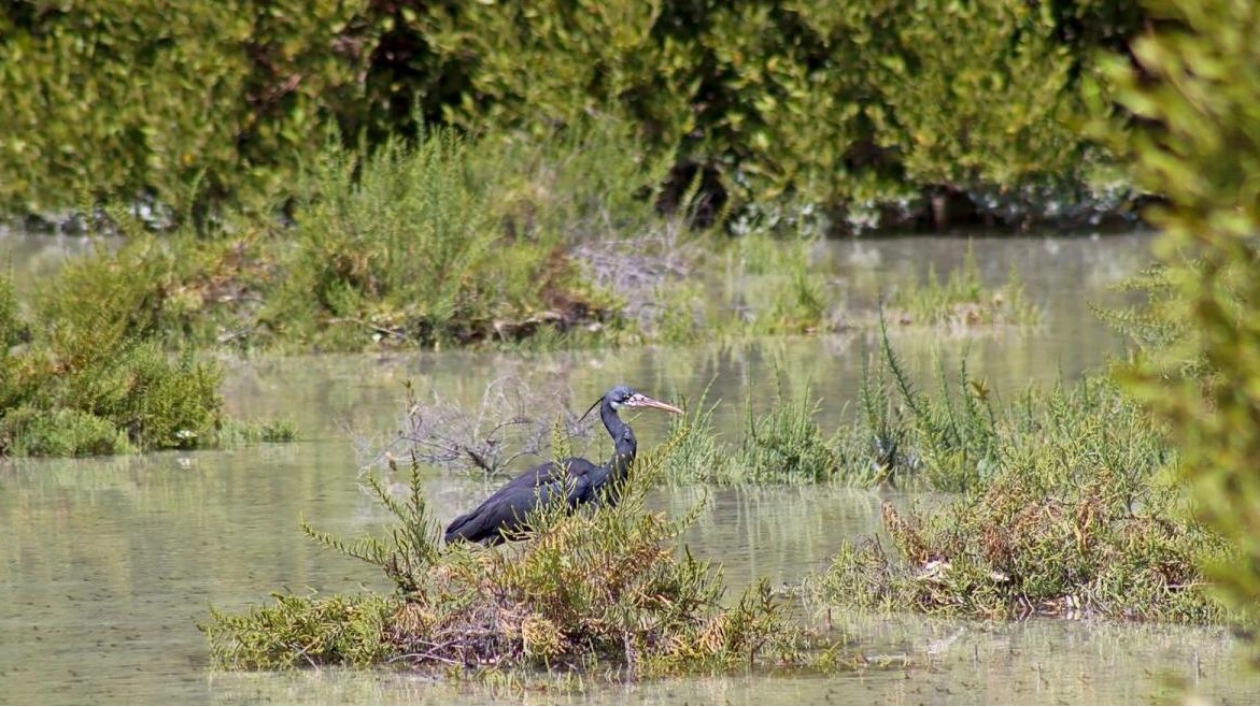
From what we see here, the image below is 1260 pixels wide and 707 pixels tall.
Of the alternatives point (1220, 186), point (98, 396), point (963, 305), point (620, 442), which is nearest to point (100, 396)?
point (98, 396)

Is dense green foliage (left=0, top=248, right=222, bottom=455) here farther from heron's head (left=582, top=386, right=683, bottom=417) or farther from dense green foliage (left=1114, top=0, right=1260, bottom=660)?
dense green foliage (left=1114, top=0, right=1260, bottom=660)

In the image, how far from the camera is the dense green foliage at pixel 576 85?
1488cm

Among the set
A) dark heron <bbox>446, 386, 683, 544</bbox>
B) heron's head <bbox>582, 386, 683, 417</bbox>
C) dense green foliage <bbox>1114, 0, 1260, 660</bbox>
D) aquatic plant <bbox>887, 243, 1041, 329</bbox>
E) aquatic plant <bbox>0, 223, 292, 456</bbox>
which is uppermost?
dense green foliage <bbox>1114, 0, 1260, 660</bbox>

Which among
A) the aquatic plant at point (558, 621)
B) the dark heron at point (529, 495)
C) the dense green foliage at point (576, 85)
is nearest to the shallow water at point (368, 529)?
the aquatic plant at point (558, 621)

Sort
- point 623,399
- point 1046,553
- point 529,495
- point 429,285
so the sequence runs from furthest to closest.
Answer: point 429,285, point 623,399, point 529,495, point 1046,553

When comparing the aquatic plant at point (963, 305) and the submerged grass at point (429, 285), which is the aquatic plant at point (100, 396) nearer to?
the submerged grass at point (429, 285)

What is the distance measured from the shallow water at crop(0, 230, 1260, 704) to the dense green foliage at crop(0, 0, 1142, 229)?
2687 mm

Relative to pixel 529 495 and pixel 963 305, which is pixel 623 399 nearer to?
pixel 529 495

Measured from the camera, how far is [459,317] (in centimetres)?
1195

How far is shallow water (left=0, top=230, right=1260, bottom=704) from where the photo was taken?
227 inches

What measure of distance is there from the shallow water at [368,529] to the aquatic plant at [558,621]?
111 millimetres

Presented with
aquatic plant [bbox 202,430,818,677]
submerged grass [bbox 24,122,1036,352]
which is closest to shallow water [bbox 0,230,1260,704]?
aquatic plant [bbox 202,430,818,677]

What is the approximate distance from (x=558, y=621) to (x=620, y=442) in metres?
1.81

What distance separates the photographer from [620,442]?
7.73 meters
